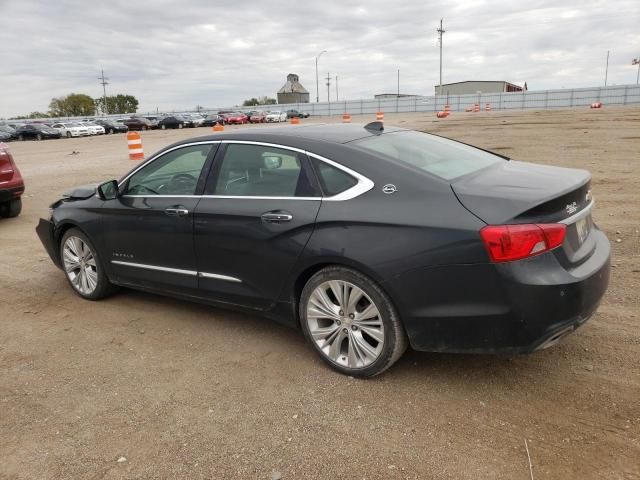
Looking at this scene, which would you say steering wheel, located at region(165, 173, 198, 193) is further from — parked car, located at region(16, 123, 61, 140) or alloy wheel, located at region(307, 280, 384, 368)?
parked car, located at region(16, 123, 61, 140)

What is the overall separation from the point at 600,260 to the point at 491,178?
2.62 ft

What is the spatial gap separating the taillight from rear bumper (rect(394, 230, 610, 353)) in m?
0.04

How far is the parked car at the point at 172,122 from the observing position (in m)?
52.7

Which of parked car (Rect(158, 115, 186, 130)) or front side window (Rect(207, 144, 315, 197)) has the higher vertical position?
front side window (Rect(207, 144, 315, 197))

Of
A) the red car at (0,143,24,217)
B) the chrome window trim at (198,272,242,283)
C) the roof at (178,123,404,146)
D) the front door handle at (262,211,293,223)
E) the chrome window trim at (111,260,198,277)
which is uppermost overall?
the roof at (178,123,404,146)

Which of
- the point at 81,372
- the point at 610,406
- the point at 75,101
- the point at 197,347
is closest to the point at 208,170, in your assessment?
the point at 197,347


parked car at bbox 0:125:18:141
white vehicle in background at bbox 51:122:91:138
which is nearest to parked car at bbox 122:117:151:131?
white vehicle in background at bbox 51:122:91:138

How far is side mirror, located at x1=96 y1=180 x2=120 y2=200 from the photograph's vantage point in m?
4.71

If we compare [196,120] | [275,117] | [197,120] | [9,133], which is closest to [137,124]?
[196,120]

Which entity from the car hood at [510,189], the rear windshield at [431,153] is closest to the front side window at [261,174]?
the rear windshield at [431,153]

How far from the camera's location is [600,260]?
326 centimetres

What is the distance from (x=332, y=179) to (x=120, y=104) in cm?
13845

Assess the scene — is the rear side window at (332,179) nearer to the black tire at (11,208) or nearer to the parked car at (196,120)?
the black tire at (11,208)

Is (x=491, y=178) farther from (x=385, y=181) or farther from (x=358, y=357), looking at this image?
(x=358, y=357)
